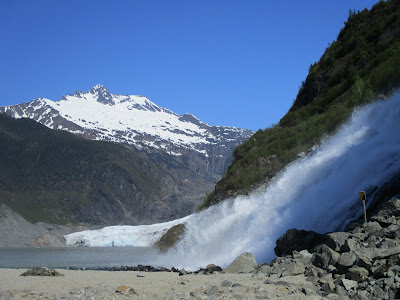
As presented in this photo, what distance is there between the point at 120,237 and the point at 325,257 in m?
139

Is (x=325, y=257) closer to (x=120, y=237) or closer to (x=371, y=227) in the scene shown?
(x=371, y=227)

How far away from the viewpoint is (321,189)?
23094mm

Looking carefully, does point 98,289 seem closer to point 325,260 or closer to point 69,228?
point 325,260

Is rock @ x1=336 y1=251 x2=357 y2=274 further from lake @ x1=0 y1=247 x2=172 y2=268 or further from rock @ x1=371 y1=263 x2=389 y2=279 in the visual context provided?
lake @ x1=0 y1=247 x2=172 y2=268

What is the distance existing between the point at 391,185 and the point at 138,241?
13007 centimetres

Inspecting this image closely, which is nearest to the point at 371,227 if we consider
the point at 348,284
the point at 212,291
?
the point at 348,284

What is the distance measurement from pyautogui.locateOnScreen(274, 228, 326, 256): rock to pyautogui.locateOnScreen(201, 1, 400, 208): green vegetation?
12.4 m

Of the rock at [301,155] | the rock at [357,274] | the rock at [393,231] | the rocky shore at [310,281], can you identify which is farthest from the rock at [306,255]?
the rock at [301,155]

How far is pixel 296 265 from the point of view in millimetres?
14648

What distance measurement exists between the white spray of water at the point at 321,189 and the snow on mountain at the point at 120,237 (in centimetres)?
10830

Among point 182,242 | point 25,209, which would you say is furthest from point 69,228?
point 182,242

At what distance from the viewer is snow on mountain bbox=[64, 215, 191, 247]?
141125mm

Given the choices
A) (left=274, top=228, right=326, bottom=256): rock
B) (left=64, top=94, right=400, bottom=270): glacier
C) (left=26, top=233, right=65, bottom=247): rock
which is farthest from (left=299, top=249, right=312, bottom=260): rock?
(left=26, top=233, right=65, bottom=247): rock

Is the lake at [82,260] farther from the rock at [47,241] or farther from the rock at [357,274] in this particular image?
the rock at [47,241]
